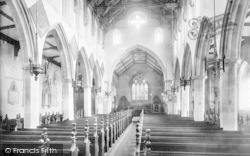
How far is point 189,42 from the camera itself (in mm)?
15953

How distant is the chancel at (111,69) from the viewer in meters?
6.01

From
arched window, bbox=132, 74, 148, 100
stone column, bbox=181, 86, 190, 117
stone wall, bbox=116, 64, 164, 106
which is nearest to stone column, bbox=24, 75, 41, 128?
stone column, bbox=181, 86, 190, 117

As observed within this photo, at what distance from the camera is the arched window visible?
1384 inches

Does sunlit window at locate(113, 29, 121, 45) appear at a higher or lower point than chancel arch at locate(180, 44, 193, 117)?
higher

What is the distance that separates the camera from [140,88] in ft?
116

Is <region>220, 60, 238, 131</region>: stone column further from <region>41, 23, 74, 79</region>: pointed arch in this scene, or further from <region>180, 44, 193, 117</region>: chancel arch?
<region>41, 23, 74, 79</region>: pointed arch

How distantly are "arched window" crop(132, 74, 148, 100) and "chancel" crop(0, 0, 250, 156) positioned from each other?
2.27m

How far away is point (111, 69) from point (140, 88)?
436 inches

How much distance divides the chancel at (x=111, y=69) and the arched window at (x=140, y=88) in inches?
89.5

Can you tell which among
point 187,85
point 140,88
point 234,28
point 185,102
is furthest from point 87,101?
point 140,88

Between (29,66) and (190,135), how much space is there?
6.34 metres

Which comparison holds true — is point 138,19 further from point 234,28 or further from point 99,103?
point 234,28

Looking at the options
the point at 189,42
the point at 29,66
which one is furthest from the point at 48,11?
the point at 189,42

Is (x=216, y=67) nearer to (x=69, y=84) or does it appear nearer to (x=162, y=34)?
(x=69, y=84)
